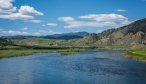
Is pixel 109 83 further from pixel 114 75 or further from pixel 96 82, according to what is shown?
pixel 114 75

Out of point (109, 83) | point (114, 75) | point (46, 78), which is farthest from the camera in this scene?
point (114, 75)

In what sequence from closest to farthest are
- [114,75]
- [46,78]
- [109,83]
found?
1. [109,83]
2. [46,78]
3. [114,75]

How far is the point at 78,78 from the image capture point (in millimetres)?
77375

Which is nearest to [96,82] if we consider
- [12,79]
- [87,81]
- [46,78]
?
[87,81]

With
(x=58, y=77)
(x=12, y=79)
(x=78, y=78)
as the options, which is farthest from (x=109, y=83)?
(x=12, y=79)

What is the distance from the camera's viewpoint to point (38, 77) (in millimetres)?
78688

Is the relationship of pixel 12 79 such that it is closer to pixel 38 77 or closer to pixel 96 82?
pixel 38 77

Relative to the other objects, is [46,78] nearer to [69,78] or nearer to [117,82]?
[69,78]

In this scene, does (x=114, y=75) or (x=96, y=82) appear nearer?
(x=96, y=82)

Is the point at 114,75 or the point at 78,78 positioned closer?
the point at 78,78

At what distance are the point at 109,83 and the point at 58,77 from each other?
47.2 ft

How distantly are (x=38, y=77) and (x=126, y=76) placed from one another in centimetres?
2291

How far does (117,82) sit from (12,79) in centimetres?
2486

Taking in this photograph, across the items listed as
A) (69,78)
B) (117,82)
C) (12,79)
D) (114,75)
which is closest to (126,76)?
(114,75)
